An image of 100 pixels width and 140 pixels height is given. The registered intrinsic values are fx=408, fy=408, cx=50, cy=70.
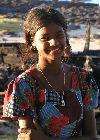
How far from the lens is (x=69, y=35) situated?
13.2m

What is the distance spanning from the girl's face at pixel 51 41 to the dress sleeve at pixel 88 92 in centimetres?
19

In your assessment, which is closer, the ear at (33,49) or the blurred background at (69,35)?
the ear at (33,49)

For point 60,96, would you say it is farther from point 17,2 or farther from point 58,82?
point 17,2

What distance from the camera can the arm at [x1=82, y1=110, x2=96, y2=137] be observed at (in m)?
2.06

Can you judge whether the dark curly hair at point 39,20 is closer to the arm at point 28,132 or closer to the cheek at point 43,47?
the cheek at point 43,47

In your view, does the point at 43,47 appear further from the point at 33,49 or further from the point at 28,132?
the point at 28,132

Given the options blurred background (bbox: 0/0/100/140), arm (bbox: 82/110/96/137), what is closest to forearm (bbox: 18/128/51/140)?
arm (bbox: 82/110/96/137)

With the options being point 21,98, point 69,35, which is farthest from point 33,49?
point 69,35

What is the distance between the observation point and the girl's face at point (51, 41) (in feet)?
6.57

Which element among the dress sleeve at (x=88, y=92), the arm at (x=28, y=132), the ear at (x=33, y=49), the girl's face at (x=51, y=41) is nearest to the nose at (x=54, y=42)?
the girl's face at (x=51, y=41)

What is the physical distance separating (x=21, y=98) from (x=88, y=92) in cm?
36

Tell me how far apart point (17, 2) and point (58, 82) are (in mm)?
36403

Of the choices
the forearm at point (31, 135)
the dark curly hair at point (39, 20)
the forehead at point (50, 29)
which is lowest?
the forearm at point (31, 135)

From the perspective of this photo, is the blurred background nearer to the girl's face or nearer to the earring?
the earring
